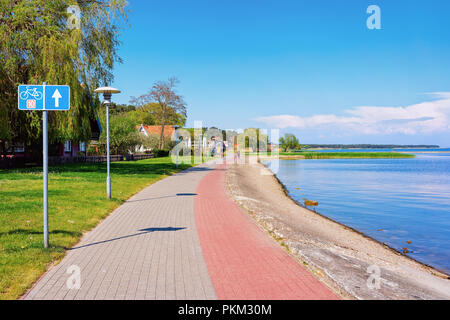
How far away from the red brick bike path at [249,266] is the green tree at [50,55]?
12041 millimetres

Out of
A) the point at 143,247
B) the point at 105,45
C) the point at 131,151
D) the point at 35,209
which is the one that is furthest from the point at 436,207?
the point at 131,151

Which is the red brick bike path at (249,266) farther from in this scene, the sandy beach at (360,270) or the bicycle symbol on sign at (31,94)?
the bicycle symbol on sign at (31,94)

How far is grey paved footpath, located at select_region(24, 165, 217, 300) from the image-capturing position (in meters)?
4.60

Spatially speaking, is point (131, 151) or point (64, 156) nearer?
point (64, 156)

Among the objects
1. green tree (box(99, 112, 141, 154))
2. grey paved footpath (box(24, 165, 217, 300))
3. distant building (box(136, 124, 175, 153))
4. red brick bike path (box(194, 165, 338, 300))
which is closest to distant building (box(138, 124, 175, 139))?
distant building (box(136, 124, 175, 153))

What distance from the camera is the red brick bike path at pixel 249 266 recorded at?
4629mm

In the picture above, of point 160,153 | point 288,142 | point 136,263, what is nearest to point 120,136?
point 160,153

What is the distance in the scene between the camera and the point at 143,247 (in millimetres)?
6758

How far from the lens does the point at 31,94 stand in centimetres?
617

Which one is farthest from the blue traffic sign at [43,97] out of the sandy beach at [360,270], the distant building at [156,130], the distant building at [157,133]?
the distant building at [156,130]

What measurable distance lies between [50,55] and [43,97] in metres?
12.4

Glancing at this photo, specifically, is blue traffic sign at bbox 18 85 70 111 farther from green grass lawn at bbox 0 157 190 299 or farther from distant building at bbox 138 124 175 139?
distant building at bbox 138 124 175 139
